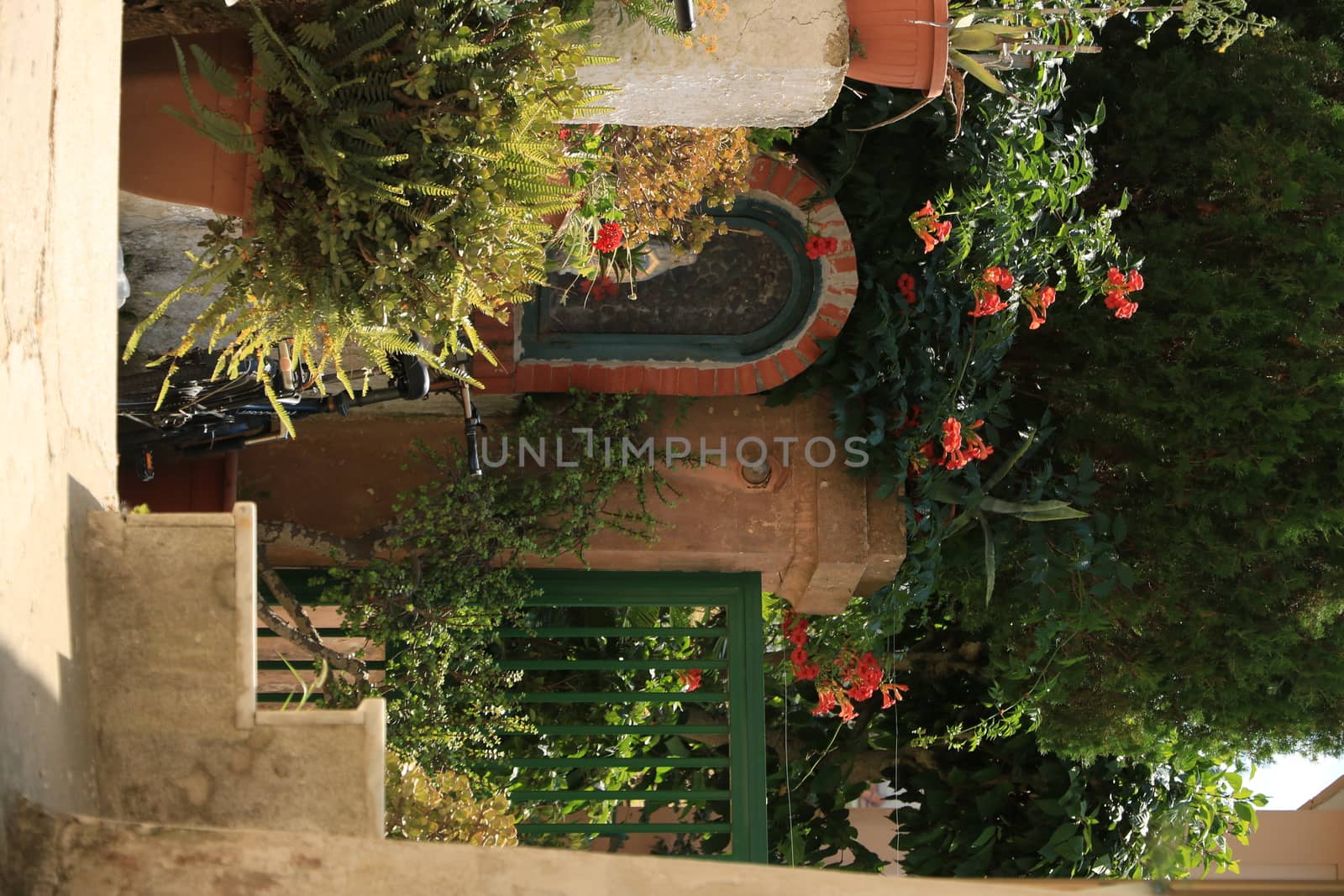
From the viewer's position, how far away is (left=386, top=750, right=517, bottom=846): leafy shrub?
4.38 meters

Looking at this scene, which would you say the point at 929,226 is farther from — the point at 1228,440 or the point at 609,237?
the point at 1228,440

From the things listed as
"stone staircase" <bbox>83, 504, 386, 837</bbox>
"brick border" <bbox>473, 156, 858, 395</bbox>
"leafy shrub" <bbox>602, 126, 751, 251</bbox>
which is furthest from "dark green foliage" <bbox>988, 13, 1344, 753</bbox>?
"stone staircase" <bbox>83, 504, 386, 837</bbox>

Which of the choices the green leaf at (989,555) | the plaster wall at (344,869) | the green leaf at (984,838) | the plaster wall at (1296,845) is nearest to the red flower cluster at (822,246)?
the green leaf at (989,555)

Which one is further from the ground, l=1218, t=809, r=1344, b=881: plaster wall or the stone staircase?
the stone staircase

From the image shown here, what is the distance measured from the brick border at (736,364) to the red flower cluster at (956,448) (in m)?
0.61

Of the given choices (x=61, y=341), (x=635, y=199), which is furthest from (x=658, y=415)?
(x=61, y=341)

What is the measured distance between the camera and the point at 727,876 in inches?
68.2

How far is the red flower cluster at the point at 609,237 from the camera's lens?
463 cm

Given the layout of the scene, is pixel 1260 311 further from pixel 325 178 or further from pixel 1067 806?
pixel 325 178

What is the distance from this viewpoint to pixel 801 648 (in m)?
6.05

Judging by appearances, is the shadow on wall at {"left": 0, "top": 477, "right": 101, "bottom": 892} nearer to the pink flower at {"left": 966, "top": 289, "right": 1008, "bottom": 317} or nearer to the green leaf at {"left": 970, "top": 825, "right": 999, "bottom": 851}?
the pink flower at {"left": 966, "top": 289, "right": 1008, "bottom": 317}

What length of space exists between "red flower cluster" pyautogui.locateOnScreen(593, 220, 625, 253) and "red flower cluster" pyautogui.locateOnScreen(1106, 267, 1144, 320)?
2035mm

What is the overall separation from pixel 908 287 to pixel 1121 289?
2.84 feet

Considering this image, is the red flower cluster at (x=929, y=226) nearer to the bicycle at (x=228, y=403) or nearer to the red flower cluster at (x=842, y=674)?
the bicycle at (x=228, y=403)
